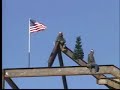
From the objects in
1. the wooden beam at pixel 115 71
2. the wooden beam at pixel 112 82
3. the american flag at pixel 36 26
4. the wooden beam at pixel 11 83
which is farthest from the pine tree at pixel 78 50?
the wooden beam at pixel 11 83

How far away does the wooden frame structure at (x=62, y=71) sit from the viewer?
22.3 metres

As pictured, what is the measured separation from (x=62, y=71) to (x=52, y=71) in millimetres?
571

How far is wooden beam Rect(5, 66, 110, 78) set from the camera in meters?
22.4

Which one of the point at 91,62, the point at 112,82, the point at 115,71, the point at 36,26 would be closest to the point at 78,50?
the point at 91,62

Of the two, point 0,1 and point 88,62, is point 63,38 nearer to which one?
point 88,62

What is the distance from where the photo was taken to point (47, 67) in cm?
2322

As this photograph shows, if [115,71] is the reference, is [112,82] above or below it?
below

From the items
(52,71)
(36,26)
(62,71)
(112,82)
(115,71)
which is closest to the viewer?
(115,71)

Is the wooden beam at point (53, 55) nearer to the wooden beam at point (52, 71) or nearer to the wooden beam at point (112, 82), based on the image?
the wooden beam at point (52, 71)

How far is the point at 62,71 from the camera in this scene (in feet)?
74.6

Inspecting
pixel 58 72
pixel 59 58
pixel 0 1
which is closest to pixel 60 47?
pixel 59 58

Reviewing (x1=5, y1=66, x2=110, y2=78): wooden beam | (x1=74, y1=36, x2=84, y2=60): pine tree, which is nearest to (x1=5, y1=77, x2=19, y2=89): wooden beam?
(x1=5, y1=66, x2=110, y2=78): wooden beam

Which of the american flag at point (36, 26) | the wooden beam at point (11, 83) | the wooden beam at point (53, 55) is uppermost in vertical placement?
the american flag at point (36, 26)

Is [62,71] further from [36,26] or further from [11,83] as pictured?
[36,26]
